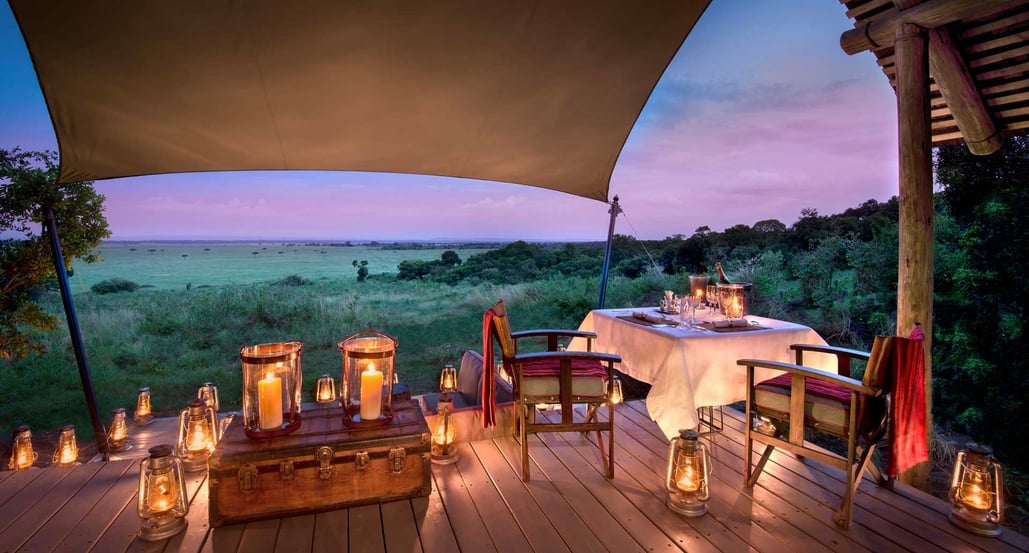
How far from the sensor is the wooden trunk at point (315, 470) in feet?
6.57

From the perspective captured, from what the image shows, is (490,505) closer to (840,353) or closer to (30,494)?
(840,353)

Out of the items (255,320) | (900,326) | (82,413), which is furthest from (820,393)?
(255,320)

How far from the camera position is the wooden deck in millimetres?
1889

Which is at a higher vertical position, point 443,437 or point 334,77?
point 334,77

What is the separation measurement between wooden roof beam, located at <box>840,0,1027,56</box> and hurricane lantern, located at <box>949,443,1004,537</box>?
2.15 m

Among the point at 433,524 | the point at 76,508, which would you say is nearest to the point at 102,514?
the point at 76,508

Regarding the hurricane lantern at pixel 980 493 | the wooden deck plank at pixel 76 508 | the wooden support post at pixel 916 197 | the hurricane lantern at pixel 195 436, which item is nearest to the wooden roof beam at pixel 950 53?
the wooden support post at pixel 916 197

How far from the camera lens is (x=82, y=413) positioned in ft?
20.3

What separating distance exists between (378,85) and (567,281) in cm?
838

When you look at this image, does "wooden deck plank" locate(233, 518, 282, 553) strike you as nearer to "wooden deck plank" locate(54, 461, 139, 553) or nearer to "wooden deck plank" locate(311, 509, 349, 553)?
"wooden deck plank" locate(311, 509, 349, 553)

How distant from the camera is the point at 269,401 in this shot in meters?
2.16

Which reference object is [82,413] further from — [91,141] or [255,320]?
[91,141]

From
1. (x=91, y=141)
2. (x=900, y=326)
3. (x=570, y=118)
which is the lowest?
(x=900, y=326)

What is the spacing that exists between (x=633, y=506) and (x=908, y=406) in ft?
3.99
